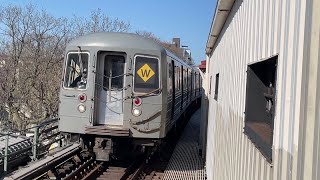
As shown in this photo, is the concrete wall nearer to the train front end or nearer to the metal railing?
the train front end

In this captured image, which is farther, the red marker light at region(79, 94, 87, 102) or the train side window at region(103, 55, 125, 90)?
the train side window at region(103, 55, 125, 90)

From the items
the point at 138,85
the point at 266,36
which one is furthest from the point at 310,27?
the point at 138,85

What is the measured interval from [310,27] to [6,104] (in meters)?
29.8

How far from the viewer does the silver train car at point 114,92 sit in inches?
418

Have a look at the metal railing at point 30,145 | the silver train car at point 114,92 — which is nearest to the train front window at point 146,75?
the silver train car at point 114,92

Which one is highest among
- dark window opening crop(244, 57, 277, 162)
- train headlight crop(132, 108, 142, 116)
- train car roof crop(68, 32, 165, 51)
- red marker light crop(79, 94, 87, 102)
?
train car roof crop(68, 32, 165, 51)

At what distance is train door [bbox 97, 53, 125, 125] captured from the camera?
10.9m

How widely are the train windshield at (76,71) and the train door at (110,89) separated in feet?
1.30

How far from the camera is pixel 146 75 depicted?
10703 millimetres

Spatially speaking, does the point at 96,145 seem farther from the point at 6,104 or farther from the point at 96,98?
the point at 6,104

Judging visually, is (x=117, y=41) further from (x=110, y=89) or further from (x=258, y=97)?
(x=258, y=97)

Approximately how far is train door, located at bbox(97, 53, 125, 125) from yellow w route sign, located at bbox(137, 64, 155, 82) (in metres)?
0.50

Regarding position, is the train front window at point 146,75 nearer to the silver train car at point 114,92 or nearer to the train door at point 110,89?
the silver train car at point 114,92

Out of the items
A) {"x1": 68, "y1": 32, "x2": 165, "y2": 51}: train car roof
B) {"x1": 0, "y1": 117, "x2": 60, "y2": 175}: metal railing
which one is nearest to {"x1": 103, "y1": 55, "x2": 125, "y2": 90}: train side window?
{"x1": 68, "y1": 32, "x2": 165, "y2": 51}: train car roof
